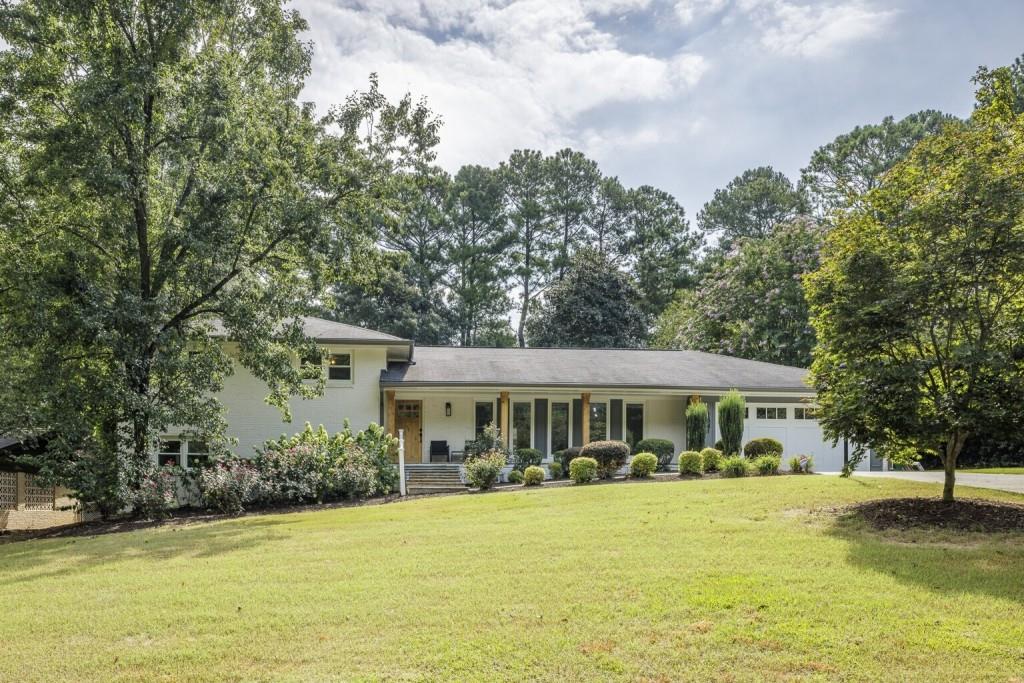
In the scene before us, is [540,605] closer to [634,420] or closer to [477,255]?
[634,420]

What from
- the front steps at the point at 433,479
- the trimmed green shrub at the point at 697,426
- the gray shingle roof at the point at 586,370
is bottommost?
the front steps at the point at 433,479

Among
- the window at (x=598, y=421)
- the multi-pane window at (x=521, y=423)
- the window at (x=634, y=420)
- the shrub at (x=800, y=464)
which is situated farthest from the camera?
the window at (x=634, y=420)

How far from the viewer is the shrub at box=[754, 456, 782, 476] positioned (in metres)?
18.9

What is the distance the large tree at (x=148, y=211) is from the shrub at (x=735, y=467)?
1057 centimetres

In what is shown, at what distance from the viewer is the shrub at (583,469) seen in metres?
18.9

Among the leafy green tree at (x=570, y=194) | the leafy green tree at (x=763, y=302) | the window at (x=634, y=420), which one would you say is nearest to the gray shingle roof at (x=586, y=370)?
the window at (x=634, y=420)

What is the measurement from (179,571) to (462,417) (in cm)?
1510

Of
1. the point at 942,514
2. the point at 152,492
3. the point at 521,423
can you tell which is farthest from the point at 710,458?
the point at 152,492

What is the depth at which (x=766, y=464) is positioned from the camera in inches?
746

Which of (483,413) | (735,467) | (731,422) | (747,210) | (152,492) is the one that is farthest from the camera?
(747,210)

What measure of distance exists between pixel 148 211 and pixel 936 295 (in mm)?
16291

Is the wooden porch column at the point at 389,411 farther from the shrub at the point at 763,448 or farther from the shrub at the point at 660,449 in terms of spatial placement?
the shrub at the point at 763,448

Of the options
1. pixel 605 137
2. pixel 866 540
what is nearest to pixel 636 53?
pixel 605 137

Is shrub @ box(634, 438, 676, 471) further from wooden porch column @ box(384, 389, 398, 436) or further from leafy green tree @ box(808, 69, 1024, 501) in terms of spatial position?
leafy green tree @ box(808, 69, 1024, 501)
